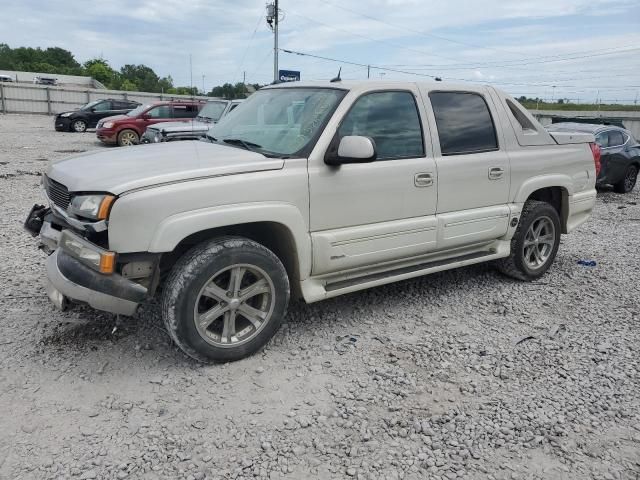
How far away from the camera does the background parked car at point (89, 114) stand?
22156 mm

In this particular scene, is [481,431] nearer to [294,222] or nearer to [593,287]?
[294,222]

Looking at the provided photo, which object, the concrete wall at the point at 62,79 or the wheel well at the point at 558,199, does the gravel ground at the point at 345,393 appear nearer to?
the wheel well at the point at 558,199

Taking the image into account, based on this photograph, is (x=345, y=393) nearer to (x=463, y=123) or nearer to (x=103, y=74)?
(x=463, y=123)

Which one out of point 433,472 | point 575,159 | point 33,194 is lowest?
point 433,472

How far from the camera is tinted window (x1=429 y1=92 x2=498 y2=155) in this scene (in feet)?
13.9

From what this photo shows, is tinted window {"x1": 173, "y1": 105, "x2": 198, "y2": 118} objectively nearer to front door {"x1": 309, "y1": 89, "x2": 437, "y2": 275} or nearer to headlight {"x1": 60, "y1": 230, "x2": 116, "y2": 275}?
front door {"x1": 309, "y1": 89, "x2": 437, "y2": 275}

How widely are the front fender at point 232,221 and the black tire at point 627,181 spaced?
1115 centimetres

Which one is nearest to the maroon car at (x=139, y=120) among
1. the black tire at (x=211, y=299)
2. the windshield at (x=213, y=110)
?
the windshield at (x=213, y=110)

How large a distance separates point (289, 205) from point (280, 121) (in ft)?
2.98

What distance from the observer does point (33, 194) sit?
8.61 meters

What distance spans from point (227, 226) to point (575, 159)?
3.82 meters

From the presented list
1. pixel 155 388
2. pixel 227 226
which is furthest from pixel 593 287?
pixel 155 388

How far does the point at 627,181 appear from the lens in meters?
12.0

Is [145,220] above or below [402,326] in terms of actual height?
above
